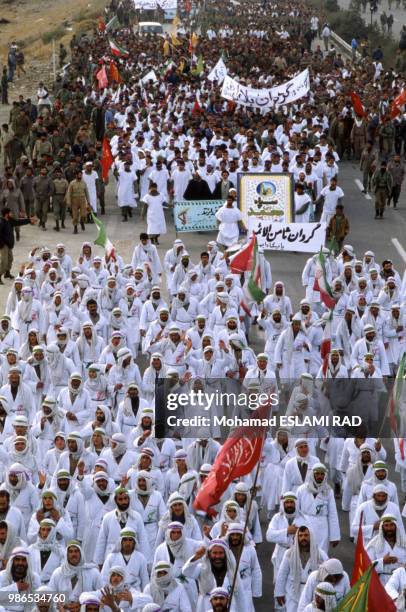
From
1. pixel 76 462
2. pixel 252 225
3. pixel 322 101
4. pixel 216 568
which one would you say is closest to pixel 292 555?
pixel 216 568

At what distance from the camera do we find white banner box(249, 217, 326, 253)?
18.8 meters

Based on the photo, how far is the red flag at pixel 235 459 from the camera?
1016 centimetres

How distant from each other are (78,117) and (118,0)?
26238 millimetres

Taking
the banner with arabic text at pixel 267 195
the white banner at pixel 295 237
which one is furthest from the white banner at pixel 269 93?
the white banner at pixel 295 237

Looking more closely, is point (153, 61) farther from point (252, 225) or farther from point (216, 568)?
point (216, 568)

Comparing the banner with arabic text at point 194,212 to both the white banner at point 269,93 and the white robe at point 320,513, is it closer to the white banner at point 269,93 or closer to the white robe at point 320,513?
the white banner at point 269,93

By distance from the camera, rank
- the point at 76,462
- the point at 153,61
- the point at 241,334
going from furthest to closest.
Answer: the point at 153,61 → the point at 241,334 → the point at 76,462

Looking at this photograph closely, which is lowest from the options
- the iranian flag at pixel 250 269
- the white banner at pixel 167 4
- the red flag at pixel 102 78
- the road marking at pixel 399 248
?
the white banner at pixel 167 4

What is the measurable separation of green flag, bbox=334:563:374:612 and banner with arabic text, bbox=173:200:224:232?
12731 mm

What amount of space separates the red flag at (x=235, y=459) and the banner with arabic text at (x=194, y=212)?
413 inches

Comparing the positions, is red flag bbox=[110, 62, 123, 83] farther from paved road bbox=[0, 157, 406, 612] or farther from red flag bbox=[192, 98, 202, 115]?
paved road bbox=[0, 157, 406, 612]

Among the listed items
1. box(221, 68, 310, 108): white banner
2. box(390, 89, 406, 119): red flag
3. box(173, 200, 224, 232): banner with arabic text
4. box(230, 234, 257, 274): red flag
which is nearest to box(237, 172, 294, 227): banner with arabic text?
box(173, 200, 224, 232): banner with arabic text

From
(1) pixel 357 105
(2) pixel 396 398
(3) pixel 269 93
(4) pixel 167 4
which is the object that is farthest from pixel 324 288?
(4) pixel 167 4

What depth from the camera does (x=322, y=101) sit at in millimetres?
29938
